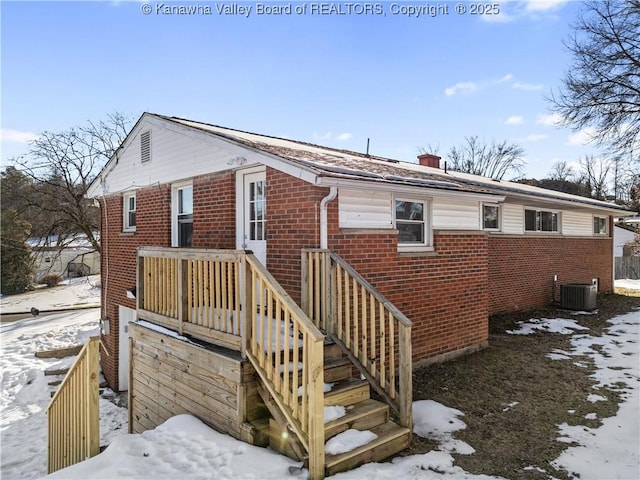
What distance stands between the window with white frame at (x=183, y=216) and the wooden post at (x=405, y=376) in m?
5.35

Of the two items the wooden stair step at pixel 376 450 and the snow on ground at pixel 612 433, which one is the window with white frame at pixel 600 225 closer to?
the snow on ground at pixel 612 433

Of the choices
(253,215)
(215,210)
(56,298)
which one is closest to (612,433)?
(253,215)

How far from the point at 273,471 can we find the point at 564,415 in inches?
146

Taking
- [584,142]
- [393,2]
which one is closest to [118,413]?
[393,2]

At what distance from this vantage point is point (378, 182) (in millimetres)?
5195

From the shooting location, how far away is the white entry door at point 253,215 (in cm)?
635

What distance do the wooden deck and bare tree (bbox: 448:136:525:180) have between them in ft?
125

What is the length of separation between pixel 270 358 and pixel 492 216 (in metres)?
8.75

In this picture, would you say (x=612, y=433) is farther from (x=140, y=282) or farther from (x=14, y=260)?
(x=14, y=260)

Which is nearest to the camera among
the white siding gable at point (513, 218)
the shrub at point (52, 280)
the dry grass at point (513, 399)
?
the dry grass at point (513, 399)

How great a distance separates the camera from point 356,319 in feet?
14.8

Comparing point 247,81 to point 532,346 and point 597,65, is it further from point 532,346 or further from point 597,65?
point 597,65

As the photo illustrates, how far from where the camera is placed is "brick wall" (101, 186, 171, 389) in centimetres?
873

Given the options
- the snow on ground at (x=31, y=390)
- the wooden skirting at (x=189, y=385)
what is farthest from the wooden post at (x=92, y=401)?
the snow on ground at (x=31, y=390)
